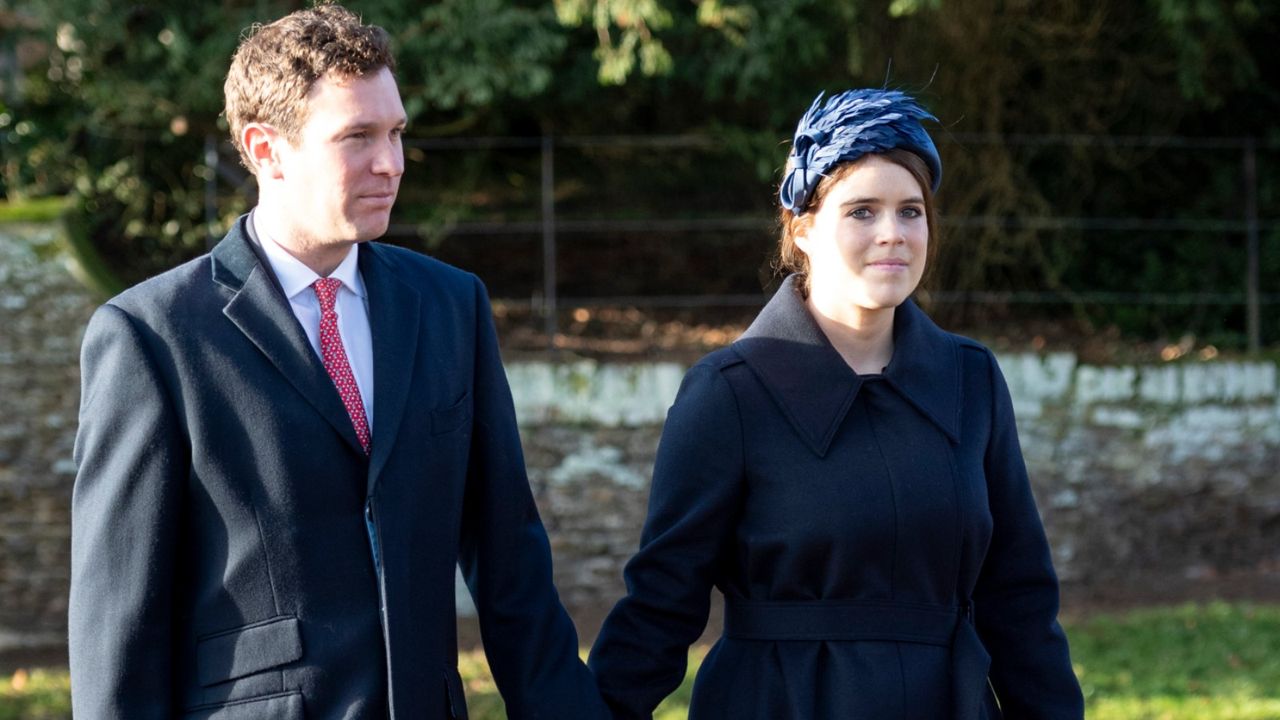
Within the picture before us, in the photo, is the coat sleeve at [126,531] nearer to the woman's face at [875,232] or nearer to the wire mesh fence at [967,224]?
the woman's face at [875,232]

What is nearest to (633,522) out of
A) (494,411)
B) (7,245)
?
(7,245)

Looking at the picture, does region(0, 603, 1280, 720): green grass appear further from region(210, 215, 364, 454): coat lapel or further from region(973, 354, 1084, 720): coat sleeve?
region(210, 215, 364, 454): coat lapel

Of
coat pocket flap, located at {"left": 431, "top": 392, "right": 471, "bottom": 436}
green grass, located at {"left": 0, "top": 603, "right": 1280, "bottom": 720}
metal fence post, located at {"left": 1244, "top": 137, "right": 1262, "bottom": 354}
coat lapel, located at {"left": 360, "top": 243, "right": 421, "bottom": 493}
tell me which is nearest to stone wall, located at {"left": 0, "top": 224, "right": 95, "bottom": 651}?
green grass, located at {"left": 0, "top": 603, "right": 1280, "bottom": 720}

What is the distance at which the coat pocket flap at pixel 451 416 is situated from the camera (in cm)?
262

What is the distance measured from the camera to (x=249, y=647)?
2.41m

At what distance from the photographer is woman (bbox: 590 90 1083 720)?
2725 millimetres

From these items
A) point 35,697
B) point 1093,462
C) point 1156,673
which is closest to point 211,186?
point 35,697

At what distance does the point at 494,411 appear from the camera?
2.75m

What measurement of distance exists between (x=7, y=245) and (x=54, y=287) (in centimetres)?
34

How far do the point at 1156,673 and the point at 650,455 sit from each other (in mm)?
2945

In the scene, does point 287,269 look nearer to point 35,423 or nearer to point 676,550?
point 676,550

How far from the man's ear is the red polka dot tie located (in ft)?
0.72

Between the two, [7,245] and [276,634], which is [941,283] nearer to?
[7,245]

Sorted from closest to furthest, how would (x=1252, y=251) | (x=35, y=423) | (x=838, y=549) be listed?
(x=838, y=549)
(x=35, y=423)
(x=1252, y=251)
